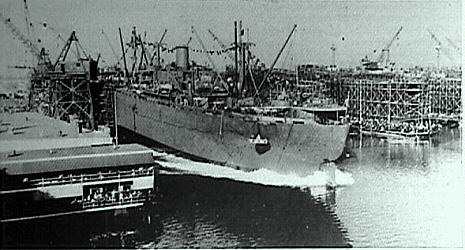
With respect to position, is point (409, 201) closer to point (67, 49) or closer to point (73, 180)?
point (73, 180)

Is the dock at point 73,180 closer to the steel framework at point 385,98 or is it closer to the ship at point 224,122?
the ship at point 224,122

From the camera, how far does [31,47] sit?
3600mm

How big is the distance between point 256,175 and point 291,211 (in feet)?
1.18

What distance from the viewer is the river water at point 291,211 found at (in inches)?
143

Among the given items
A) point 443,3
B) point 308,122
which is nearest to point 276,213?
point 308,122

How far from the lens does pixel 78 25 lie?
365 cm

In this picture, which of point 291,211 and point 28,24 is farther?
point 291,211

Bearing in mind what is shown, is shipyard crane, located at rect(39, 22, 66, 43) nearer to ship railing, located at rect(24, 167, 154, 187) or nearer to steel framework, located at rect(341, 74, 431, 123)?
ship railing, located at rect(24, 167, 154, 187)

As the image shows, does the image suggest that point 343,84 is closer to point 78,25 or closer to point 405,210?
point 405,210

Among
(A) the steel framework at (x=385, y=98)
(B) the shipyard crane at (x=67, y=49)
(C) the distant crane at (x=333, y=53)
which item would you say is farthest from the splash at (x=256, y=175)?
(B) the shipyard crane at (x=67, y=49)

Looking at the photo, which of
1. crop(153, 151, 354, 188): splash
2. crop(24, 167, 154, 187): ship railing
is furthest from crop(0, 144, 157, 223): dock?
crop(153, 151, 354, 188): splash

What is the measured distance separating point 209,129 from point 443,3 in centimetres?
181

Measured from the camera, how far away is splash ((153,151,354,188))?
3824mm

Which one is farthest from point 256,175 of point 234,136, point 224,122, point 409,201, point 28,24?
point 28,24
